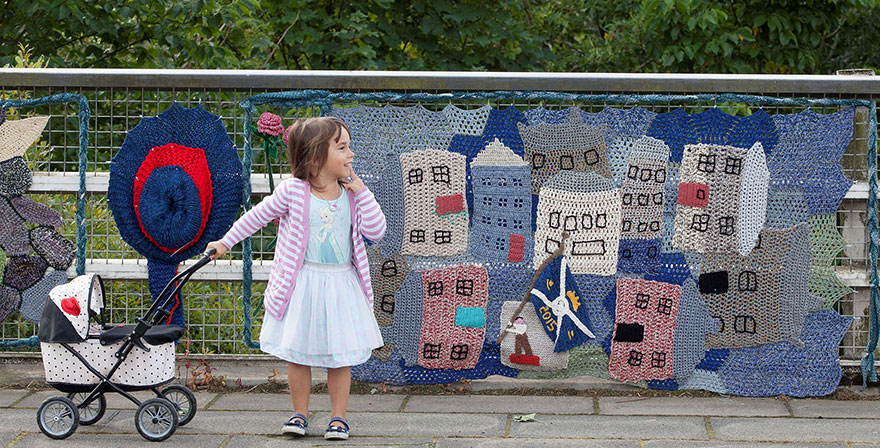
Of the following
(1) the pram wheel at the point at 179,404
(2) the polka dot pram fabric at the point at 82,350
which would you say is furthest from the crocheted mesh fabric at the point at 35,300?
(1) the pram wheel at the point at 179,404

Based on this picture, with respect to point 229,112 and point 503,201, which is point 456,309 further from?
point 229,112

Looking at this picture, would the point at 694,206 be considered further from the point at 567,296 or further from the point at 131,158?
the point at 131,158

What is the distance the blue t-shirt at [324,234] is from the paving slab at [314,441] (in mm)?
853

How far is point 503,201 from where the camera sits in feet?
17.8

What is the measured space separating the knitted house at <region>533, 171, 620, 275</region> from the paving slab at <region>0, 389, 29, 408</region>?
2935mm

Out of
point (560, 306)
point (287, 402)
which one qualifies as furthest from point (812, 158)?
point (287, 402)

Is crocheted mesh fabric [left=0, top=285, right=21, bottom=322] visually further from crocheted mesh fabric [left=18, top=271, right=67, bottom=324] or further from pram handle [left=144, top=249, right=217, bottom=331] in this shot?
pram handle [left=144, top=249, right=217, bottom=331]

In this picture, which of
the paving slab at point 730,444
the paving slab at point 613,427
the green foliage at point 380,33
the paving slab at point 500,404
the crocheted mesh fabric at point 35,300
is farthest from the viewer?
the green foliage at point 380,33

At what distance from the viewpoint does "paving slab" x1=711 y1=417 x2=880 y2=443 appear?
476 centimetres

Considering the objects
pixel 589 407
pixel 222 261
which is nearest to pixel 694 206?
pixel 589 407

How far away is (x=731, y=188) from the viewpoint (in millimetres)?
5375

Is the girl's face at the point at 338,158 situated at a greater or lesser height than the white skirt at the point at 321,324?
greater

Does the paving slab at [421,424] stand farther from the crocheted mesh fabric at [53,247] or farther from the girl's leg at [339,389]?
the crocheted mesh fabric at [53,247]

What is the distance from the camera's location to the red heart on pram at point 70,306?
470cm
